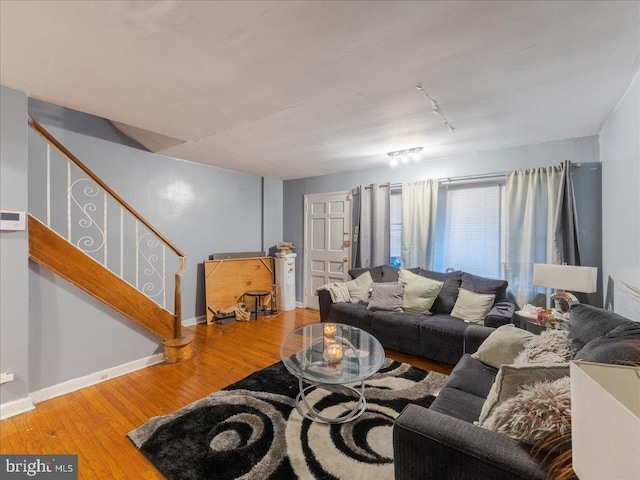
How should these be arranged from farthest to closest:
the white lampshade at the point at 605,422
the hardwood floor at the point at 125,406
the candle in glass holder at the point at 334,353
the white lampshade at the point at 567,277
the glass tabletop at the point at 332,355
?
the white lampshade at the point at 567,277, the candle in glass holder at the point at 334,353, the glass tabletop at the point at 332,355, the hardwood floor at the point at 125,406, the white lampshade at the point at 605,422

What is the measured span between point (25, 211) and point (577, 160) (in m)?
5.13

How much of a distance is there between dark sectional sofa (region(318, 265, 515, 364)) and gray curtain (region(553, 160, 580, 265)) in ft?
2.06

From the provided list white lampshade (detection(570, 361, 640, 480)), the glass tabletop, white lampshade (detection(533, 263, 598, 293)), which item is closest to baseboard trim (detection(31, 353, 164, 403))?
the glass tabletop

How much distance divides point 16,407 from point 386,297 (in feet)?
11.5

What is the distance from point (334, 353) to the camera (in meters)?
2.31

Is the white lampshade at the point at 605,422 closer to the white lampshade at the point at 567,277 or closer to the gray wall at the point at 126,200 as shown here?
the white lampshade at the point at 567,277

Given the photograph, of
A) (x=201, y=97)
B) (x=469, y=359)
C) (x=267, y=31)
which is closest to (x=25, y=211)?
(x=201, y=97)

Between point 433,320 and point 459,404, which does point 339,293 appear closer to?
point 433,320

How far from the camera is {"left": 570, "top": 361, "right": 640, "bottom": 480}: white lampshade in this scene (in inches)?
18.2

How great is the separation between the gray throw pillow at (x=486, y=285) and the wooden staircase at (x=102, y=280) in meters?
3.30

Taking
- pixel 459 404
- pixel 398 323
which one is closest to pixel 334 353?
pixel 459 404

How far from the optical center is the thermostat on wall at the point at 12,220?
1990 millimetres

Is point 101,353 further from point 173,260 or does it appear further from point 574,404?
point 574,404

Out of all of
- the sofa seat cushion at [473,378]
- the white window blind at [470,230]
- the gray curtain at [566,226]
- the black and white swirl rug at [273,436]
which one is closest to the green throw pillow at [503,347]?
the sofa seat cushion at [473,378]
